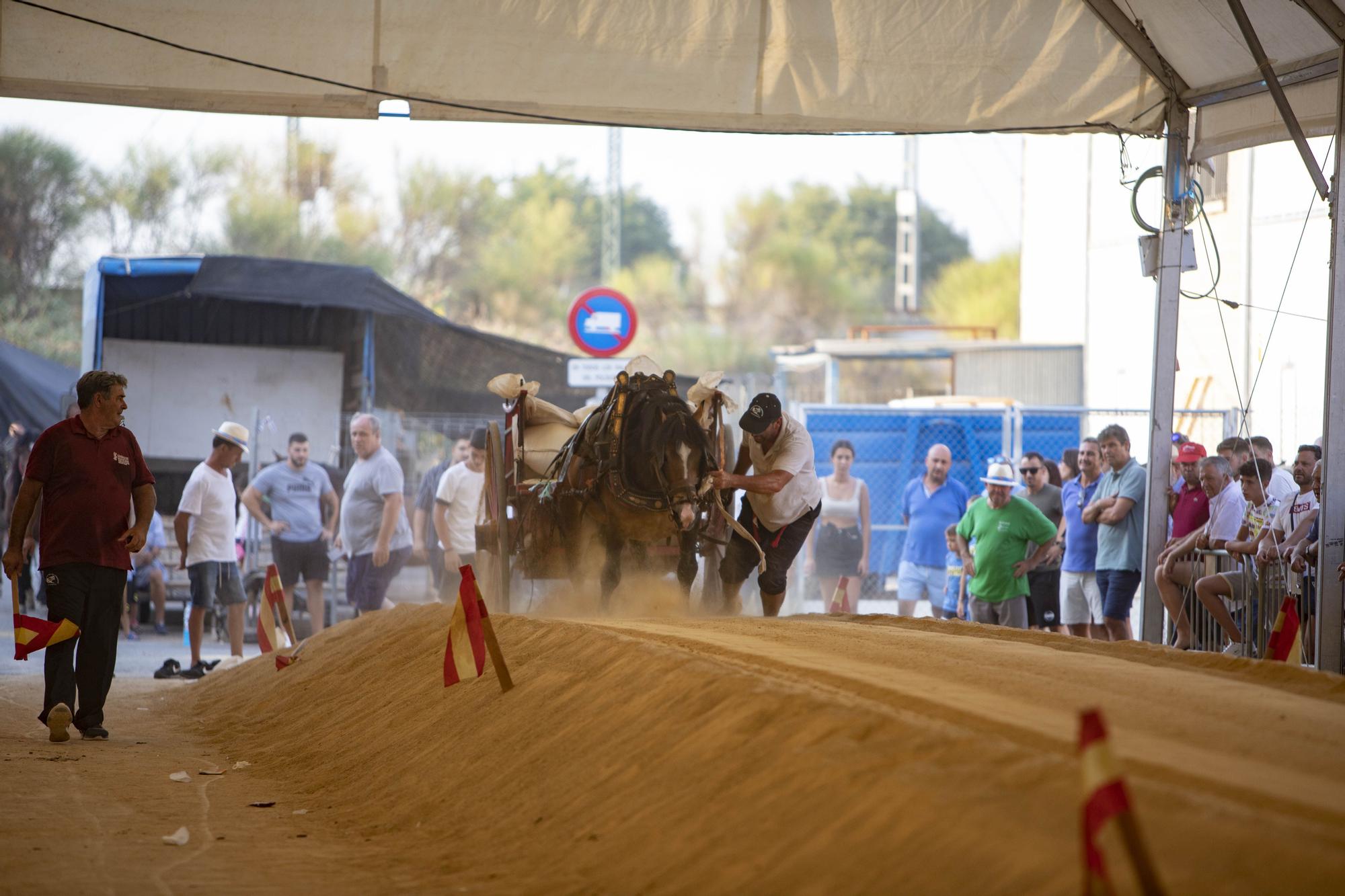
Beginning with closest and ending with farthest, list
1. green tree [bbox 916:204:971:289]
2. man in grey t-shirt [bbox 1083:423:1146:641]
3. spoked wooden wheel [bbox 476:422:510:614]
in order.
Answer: spoked wooden wheel [bbox 476:422:510:614] < man in grey t-shirt [bbox 1083:423:1146:641] < green tree [bbox 916:204:971:289]

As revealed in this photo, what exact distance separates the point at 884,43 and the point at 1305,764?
805 cm

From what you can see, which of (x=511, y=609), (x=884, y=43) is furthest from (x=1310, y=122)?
(x=511, y=609)

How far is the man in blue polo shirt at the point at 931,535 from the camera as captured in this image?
14734 millimetres

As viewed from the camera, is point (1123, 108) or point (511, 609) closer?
point (1123, 108)

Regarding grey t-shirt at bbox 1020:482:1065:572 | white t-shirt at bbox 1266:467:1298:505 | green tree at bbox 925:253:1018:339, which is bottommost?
grey t-shirt at bbox 1020:482:1065:572

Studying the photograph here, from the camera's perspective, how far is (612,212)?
64.1 metres

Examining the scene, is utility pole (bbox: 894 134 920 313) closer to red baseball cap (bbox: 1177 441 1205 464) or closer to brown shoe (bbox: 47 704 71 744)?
red baseball cap (bbox: 1177 441 1205 464)

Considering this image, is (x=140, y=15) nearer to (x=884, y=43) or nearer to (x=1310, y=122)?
(x=884, y=43)

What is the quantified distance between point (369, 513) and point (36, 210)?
145ft

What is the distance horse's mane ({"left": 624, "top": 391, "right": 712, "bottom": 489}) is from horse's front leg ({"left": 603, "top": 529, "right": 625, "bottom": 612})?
554mm

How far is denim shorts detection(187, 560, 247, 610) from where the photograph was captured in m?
13.4

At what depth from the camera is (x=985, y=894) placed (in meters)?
3.62

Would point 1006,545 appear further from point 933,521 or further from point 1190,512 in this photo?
point 933,521

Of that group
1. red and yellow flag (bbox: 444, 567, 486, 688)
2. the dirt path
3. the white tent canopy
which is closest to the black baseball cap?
the white tent canopy
